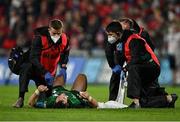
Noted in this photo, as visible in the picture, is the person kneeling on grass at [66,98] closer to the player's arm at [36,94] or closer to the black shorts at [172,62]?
the player's arm at [36,94]

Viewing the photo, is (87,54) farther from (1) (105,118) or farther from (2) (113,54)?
(1) (105,118)

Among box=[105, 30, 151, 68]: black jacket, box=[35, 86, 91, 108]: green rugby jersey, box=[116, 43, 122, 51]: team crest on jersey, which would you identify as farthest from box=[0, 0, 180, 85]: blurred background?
box=[35, 86, 91, 108]: green rugby jersey

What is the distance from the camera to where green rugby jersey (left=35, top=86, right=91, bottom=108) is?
1530 cm

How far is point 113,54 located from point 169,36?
12.1 m

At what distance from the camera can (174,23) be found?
27484mm

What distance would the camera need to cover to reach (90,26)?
30.8m

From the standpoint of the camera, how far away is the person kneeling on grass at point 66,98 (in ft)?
50.1

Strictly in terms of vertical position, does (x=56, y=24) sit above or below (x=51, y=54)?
above

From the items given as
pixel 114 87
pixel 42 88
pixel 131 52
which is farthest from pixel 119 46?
pixel 42 88

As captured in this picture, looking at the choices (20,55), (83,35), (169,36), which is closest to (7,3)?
(83,35)

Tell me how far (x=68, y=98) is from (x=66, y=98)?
0.18 ft

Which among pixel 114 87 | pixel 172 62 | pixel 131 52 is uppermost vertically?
pixel 172 62

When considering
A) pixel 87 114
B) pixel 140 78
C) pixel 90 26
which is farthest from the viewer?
pixel 90 26

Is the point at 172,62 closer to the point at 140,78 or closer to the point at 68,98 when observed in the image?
the point at 140,78
